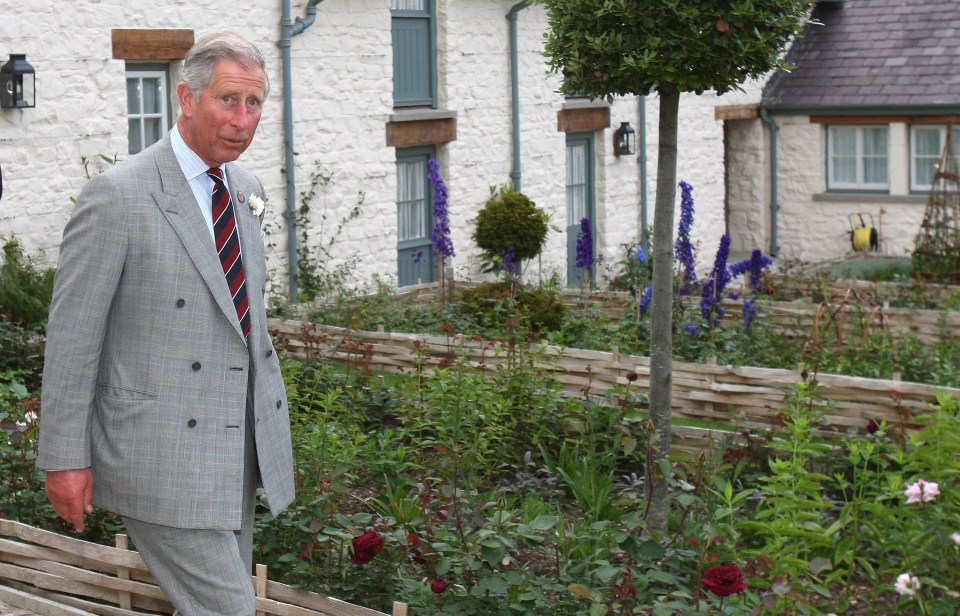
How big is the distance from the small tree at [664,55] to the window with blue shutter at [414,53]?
7.96 meters

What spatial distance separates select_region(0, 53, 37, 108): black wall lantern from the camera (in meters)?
9.65

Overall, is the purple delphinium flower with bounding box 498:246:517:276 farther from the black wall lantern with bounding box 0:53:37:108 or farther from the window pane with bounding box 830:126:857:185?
the window pane with bounding box 830:126:857:185

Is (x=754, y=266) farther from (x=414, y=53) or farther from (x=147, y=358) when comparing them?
(x=147, y=358)

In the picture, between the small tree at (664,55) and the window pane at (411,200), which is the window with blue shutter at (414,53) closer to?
the window pane at (411,200)

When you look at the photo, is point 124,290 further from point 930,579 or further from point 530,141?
point 530,141

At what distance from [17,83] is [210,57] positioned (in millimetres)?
6707

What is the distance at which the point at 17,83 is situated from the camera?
9.68 metres

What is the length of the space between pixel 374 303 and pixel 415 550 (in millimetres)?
6576

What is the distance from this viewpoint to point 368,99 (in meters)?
13.0

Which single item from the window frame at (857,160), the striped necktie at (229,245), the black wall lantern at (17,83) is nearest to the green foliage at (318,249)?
the black wall lantern at (17,83)

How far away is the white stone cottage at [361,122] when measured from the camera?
10.2m

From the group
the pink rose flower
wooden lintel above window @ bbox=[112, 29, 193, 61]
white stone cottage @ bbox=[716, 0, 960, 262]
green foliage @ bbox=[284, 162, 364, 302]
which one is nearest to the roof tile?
white stone cottage @ bbox=[716, 0, 960, 262]

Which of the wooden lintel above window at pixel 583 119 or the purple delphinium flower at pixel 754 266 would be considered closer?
the purple delphinium flower at pixel 754 266

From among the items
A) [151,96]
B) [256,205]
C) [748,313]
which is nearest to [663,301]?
[256,205]
